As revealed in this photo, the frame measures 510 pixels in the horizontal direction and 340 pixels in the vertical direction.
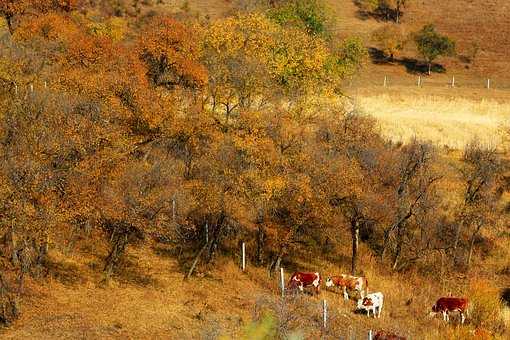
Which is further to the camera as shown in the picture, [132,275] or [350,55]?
[350,55]

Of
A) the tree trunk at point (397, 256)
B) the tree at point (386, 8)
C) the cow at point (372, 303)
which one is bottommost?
the tree trunk at point (397, 256)

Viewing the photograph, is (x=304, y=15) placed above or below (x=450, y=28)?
above

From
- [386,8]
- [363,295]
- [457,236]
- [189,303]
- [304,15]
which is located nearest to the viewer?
[189,303]

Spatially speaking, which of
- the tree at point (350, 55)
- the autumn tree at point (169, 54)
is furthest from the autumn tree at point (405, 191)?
the tree at point (350, 55)

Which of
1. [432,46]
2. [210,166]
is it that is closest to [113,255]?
[210,166]

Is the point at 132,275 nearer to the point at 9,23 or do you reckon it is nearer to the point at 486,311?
the point at 486,311

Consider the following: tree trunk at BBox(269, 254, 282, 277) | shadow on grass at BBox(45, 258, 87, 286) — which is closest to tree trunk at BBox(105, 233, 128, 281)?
shadow on grass at BBox(45, 258, 87, 286)

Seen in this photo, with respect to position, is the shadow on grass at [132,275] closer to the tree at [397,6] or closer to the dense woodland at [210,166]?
the dense woodland at [210,166]
